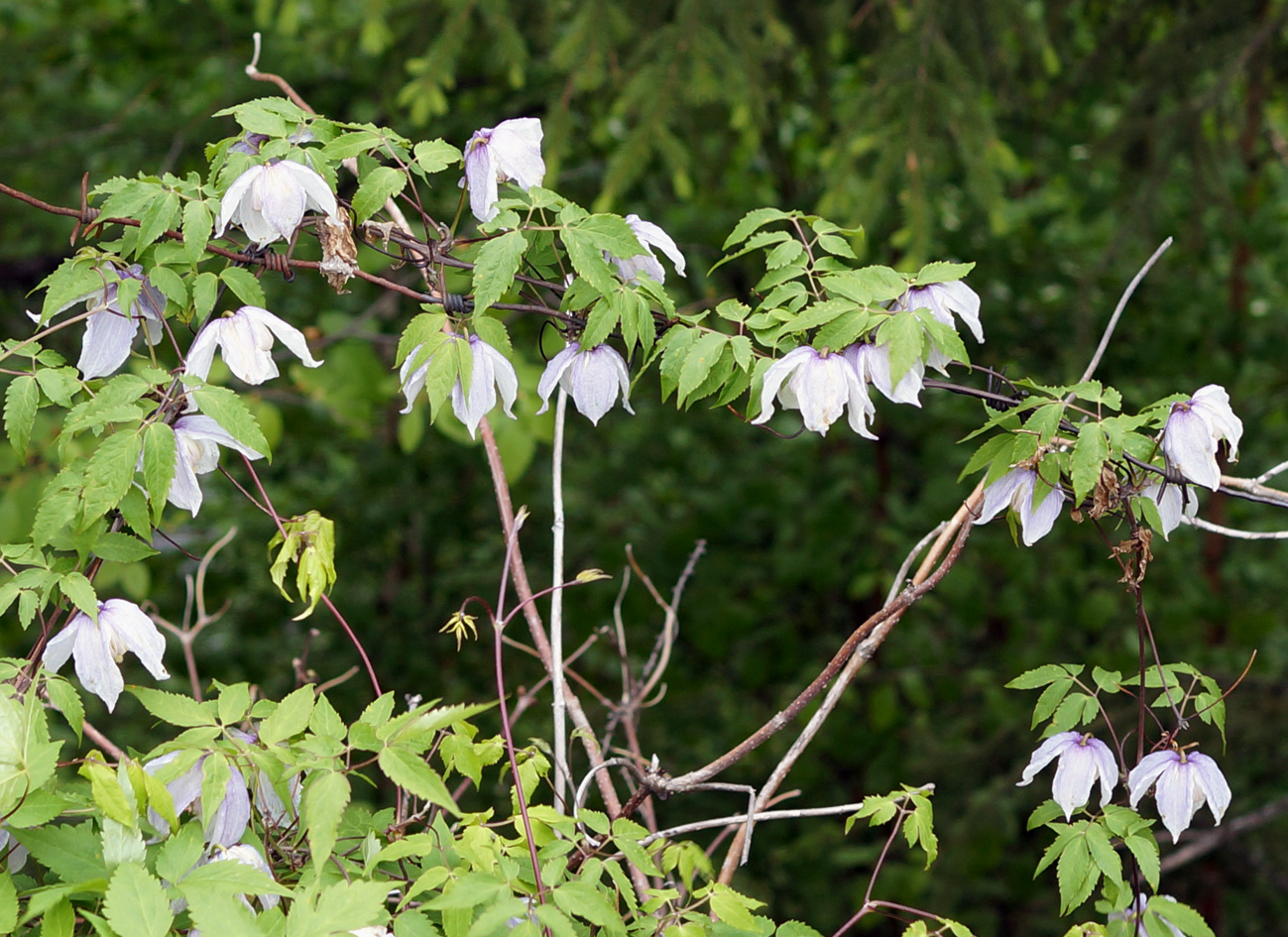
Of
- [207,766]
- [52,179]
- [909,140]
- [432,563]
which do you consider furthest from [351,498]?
[207,766]

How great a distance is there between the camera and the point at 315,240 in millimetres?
1201

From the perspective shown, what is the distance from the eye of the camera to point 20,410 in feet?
3.36

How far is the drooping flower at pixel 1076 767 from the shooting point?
44.6 inches

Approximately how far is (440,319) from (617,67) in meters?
1.61

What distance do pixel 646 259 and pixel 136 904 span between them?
707mm

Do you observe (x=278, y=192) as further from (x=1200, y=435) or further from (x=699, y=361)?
(x=1200, y=435)

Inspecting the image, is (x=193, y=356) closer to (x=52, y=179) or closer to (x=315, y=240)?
(x=315, y=240)

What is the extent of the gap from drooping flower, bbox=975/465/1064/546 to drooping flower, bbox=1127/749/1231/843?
0.86 feet

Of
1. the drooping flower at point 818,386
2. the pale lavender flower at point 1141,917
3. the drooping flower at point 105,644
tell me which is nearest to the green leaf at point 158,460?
the drooping flower at point 105,644

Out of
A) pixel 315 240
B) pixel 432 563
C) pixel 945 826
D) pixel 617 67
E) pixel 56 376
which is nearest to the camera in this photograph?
pixel 56 376

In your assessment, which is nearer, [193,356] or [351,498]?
[193,356]

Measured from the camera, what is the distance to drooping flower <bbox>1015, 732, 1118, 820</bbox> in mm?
1132

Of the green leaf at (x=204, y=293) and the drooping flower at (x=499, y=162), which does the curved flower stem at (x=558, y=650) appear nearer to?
the drooping flower at (x=499, y=162)

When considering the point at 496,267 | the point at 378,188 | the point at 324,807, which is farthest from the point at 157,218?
the point at 324,807
